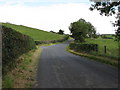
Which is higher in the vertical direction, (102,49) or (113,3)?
(113,3)

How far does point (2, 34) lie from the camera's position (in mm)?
→ 11719

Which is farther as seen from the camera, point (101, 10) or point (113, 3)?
point (101, 10)

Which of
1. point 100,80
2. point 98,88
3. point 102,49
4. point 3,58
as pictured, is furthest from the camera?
point 102,49

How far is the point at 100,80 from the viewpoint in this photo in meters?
10.3

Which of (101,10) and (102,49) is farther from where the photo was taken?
(102,49)

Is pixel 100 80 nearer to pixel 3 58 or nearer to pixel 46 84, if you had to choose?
pixel 46 84

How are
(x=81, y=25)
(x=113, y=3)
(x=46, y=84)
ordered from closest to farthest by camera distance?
(x=46, y=84) < (x=113, y=3) < (x=81, y=25)

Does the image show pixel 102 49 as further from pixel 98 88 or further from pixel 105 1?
pixel 98 88

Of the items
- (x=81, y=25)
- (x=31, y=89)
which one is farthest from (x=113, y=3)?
(x=81, y=25)

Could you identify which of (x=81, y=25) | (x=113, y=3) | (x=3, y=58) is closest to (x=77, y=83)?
(x=3, y=58)

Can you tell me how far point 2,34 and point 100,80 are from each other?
6244 mm

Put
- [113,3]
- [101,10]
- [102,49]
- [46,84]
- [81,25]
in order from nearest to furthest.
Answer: [46,84], [113,3], [101,10], [102,49], [81,25]

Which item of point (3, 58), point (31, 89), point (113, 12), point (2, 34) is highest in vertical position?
point (113, 12)

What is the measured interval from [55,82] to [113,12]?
12642mm
